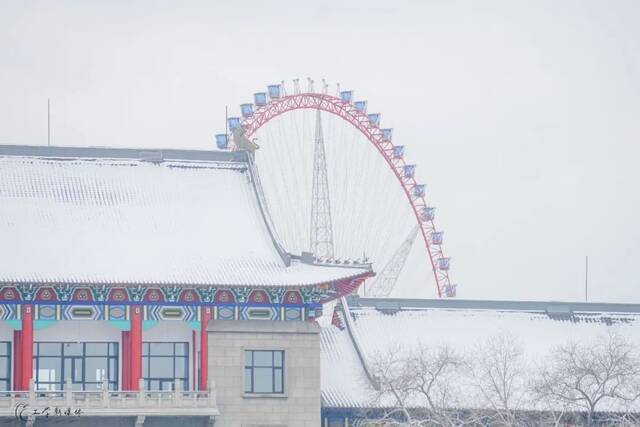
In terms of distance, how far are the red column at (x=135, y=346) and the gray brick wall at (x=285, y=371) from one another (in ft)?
8.68

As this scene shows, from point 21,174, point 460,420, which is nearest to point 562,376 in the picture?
point 460,420

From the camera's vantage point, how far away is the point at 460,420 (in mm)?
76938

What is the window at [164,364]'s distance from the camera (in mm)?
79438

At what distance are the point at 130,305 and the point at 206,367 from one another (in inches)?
144

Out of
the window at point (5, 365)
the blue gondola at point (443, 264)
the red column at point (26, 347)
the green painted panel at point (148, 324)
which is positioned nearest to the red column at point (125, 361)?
the green painted panel at point (148, 324)

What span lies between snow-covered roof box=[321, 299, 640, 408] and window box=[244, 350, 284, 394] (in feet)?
18.2

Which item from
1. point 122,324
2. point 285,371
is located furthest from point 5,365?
point 285,371

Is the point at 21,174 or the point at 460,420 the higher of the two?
the point at 21,174

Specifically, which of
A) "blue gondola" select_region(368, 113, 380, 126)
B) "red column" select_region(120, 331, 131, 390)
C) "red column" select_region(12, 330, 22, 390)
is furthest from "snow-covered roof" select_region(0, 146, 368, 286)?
"blue gondola" select_region(368, 113, 380, 126)

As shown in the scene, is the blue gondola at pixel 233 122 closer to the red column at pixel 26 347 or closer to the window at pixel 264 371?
the window at pixel 264 371

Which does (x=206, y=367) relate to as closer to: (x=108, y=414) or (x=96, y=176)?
(x=108, y=414)

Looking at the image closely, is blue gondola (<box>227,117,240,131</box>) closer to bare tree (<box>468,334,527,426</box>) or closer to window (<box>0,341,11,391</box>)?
bare tree (<box>468,334,527,426</box>)

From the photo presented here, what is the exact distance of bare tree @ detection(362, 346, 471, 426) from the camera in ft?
258

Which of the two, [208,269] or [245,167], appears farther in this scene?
[245,167]
